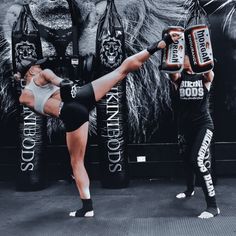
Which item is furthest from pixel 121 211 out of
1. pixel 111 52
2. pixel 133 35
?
pixel 133 35

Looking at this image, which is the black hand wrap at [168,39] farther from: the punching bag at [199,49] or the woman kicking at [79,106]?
the punching bag at [199,49]

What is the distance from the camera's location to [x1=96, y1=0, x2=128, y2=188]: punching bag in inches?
179

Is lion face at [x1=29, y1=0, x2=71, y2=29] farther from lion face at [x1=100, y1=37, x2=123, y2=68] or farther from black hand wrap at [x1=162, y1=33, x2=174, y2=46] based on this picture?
black hand wrap at [x1=162, y1=33, x2=174, y2=46]

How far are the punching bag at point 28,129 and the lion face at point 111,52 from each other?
75cm

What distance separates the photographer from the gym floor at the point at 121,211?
11.0 ft

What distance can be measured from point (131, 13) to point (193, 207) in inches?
95.1

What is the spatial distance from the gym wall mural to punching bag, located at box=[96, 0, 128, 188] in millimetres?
327

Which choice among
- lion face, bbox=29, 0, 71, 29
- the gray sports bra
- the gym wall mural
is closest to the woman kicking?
the gray sports bra

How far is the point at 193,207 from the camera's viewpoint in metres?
3.90

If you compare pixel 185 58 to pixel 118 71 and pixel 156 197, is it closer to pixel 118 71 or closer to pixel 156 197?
pixel 118 71

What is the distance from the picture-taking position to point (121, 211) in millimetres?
3852

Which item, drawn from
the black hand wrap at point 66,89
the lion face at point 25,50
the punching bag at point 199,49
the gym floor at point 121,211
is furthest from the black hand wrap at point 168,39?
the lion face at point 25,50

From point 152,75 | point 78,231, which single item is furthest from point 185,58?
point 78,231

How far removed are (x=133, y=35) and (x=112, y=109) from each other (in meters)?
1.00
